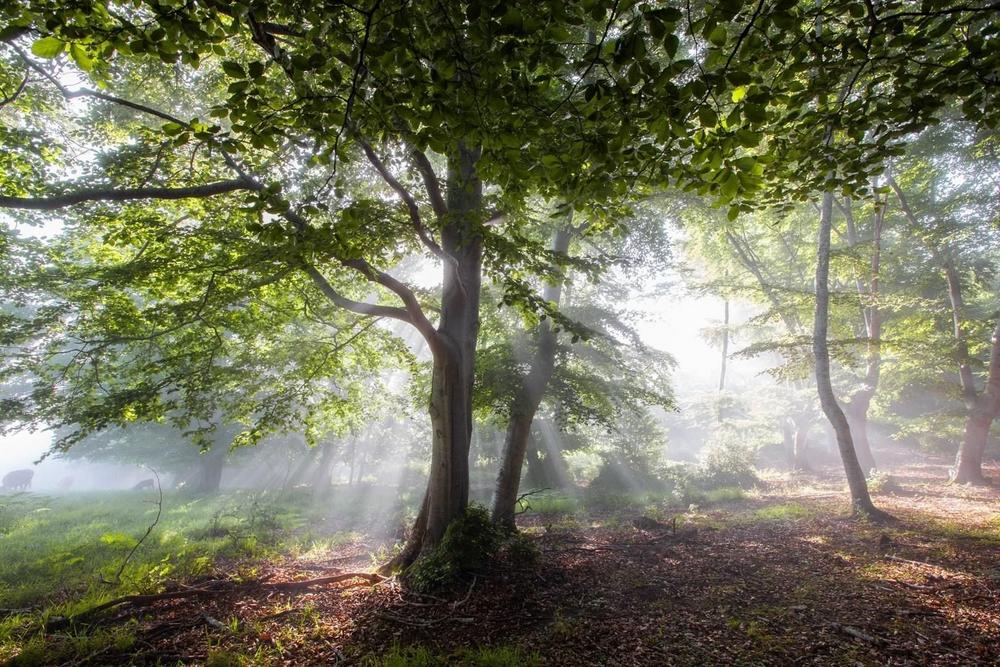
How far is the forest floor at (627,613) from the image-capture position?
15.3 feet

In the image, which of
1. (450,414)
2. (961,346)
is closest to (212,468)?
(450,414)

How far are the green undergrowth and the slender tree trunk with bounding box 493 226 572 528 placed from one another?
588 cm

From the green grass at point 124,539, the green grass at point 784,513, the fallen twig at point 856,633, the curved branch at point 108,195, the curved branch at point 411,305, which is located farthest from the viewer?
the green grass at point 784,513

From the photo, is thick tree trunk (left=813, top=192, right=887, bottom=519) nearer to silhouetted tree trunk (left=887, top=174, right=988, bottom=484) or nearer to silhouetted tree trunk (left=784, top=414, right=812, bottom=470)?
silhouetted tree trunk (left=887, top=174, right=988, bottom=484)

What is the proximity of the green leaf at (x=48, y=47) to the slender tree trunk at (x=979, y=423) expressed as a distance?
21.4 meters

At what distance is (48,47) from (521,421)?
1008 cm

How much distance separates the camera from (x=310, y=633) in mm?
5453

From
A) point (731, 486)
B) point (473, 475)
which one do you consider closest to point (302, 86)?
point (731, 486)

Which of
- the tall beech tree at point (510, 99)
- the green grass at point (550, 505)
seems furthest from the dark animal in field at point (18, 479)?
the tall beech tree at point (510, 99)

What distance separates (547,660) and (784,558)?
5.87 metres

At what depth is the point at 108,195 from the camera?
18.2 ft

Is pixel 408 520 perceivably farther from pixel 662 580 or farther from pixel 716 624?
pixel 716 624

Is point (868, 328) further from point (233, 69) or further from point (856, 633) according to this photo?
point (233, 69)

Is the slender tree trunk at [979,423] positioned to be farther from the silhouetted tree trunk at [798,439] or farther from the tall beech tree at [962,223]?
the silhouetted tree trunk at [798,439]
